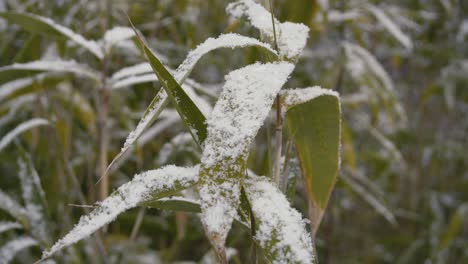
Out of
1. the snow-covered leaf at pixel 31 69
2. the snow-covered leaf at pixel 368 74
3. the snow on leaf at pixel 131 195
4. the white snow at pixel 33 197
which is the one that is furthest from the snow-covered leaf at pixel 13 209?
the snow-covered leaf at pixel 368 74

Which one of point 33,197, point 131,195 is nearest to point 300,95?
point 131,195

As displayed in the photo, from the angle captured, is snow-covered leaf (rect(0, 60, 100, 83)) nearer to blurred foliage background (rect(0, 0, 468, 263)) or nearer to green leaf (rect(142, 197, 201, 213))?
blurred foliage background (rect(0, 0, 468, 263))

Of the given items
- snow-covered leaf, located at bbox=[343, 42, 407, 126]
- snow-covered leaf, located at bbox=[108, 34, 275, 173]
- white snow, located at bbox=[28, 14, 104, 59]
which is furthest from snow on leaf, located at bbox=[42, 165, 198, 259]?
snow-covered leaf, located at bbox=[343, 42, 407, 126]

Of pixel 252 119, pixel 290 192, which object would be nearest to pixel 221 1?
pixel 290 192

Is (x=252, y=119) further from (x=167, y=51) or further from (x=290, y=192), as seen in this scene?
(x=167, y=51)

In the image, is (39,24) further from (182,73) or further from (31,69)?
(182,73)

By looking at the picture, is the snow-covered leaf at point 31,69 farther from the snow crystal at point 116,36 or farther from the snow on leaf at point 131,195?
the snow on leaf at point 131,195
